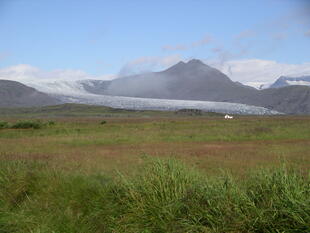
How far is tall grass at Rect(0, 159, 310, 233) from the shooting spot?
20.4 ft

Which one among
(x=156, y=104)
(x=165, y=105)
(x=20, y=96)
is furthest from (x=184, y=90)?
(x=20, y=96)

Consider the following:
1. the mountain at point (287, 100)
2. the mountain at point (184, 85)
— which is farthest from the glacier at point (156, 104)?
the mountain at point (184, 85)

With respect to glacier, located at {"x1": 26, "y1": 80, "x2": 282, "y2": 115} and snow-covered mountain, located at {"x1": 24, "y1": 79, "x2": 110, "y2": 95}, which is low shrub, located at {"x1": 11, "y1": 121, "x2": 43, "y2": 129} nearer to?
glacier, located at {"x1": 26, "y1": 80, "x2": 282, "y2": 115}

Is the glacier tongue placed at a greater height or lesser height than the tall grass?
lesser

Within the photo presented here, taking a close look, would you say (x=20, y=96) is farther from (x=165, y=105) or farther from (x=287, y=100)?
(x=287, y=100)

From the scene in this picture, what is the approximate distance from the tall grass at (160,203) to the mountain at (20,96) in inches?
5061

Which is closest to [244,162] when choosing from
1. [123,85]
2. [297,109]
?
[297,109]

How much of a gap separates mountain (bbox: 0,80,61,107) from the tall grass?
422 ft

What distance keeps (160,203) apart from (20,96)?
14047 cm

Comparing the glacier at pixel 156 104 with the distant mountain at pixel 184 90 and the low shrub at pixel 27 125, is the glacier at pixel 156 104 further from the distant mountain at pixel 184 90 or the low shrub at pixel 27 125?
the low shrub at pixel 27 125

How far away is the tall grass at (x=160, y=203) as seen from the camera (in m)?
6.22

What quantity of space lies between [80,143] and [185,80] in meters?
161

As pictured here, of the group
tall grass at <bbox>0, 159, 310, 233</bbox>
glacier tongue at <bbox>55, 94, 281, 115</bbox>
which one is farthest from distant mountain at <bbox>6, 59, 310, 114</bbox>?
tall grass at <bbox>0, 159, 310, 233</bbox>

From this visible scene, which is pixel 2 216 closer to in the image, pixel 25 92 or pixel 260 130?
pixel 260 130
